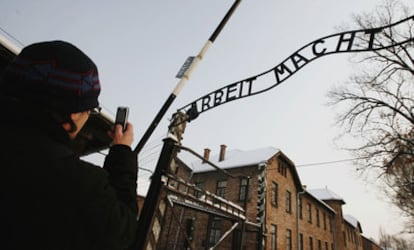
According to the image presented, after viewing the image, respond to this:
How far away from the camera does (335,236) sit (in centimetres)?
3022

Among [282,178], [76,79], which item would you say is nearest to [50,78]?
[76,79]

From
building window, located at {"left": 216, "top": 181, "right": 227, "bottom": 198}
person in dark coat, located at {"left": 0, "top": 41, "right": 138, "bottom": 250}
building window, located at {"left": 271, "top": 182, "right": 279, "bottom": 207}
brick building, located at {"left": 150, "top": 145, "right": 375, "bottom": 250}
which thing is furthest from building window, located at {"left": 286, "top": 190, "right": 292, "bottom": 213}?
person in dark coat, located at {"left": 0, "top": 41, "right": 138, "bottom": 250}

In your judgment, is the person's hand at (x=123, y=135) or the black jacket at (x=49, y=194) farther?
the person's hand at (x=123, y=135)

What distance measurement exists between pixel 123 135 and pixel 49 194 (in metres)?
0.56

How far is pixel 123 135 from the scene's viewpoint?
124 cm

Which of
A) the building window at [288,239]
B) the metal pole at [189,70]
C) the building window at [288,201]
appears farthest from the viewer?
the building window at [288,201]

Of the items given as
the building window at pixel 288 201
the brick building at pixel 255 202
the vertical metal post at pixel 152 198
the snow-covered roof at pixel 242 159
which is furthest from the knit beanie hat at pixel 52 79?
the building window at pixel 288 201

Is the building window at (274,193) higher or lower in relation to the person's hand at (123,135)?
higher

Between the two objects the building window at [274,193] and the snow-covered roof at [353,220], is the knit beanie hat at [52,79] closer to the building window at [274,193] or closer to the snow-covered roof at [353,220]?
the building window at [274,193]

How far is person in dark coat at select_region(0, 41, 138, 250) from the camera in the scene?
26.5 inches

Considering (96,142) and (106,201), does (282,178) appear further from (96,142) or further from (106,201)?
(106,201)

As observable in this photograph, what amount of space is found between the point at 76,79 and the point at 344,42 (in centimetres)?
451

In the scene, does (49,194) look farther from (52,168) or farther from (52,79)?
(52,79)

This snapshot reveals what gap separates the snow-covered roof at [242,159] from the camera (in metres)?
18.4
